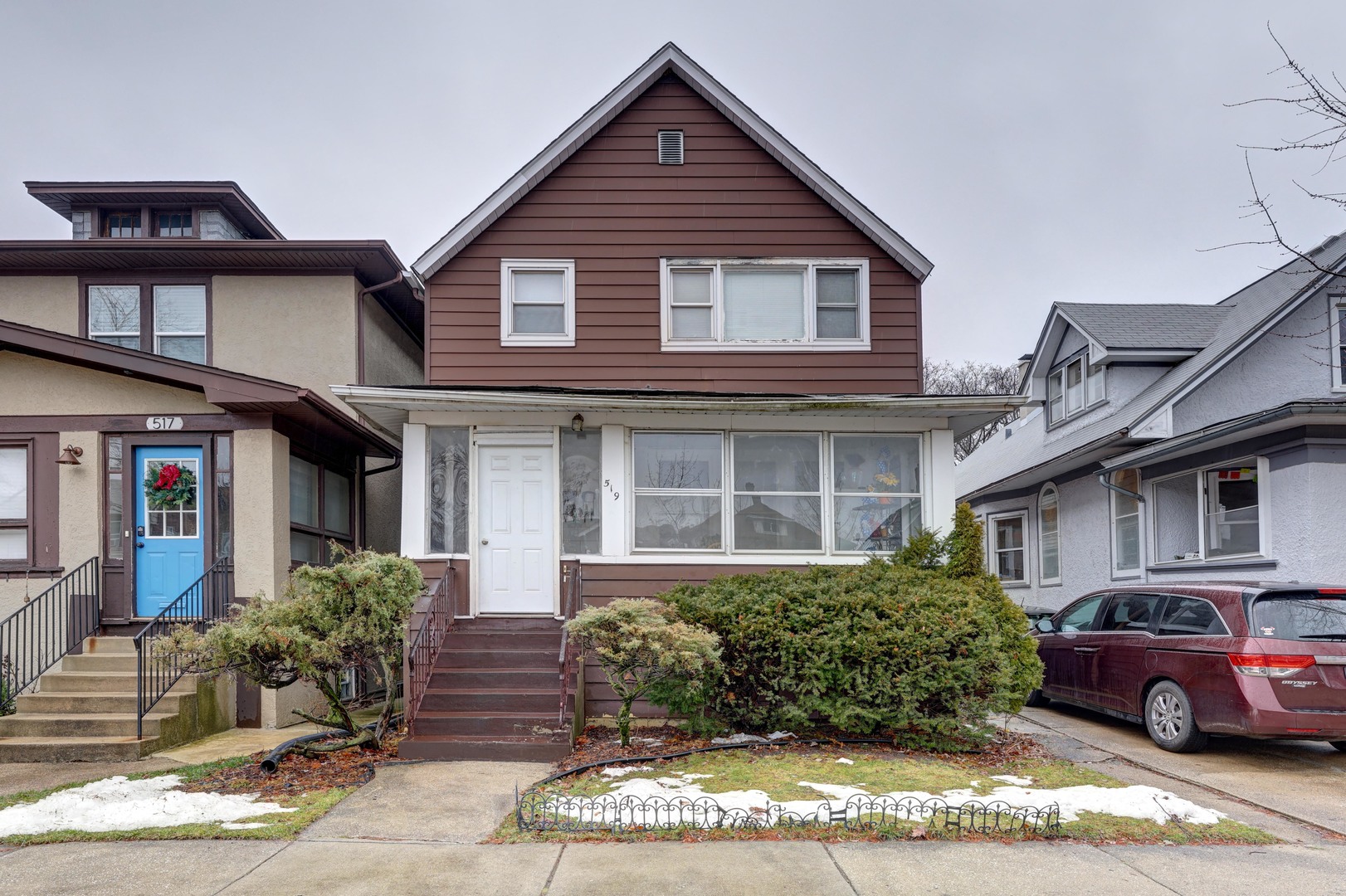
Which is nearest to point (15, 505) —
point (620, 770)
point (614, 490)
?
point (614, 490)

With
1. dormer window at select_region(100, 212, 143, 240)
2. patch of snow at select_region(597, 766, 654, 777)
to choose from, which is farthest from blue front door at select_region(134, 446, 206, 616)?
dormer window at select_region(100, 212, 143, 240)

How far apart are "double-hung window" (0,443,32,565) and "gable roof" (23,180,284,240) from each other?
5438mm

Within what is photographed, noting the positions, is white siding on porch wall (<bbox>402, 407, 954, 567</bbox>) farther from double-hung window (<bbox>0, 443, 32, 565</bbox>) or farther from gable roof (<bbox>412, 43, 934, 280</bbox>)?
double-hung window (<bbox>0, 443, 32, 565</bbox>)

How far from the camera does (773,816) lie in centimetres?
605

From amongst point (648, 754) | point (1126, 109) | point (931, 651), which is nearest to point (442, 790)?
point (648, 754)

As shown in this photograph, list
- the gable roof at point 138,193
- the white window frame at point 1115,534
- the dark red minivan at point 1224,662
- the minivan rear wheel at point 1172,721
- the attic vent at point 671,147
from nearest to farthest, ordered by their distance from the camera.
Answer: the dark red minivan at point 1224,662
the minivan rear wheel at point 1172,721
the attic vent at point 671,147
the gable roof at point 138,193
the white window frame at point 1115,534

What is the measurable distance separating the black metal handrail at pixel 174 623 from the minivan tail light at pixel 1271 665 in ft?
30.0

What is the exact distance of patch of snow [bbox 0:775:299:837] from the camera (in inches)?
237

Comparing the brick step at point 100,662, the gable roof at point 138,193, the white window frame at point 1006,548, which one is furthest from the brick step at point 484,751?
the white window frame at point 1006,548

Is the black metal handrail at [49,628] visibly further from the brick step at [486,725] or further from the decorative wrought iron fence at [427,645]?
the brick step at [486,725]

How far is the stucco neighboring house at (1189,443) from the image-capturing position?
11047mm

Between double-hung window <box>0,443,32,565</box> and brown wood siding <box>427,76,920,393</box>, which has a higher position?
brown wood siding <box>427,76,920,393</box>

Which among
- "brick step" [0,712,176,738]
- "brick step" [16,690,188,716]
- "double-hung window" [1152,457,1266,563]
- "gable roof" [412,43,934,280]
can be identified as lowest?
"brick step" [0,712,176,738]

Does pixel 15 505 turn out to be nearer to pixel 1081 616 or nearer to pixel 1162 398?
pixel 1081 616
